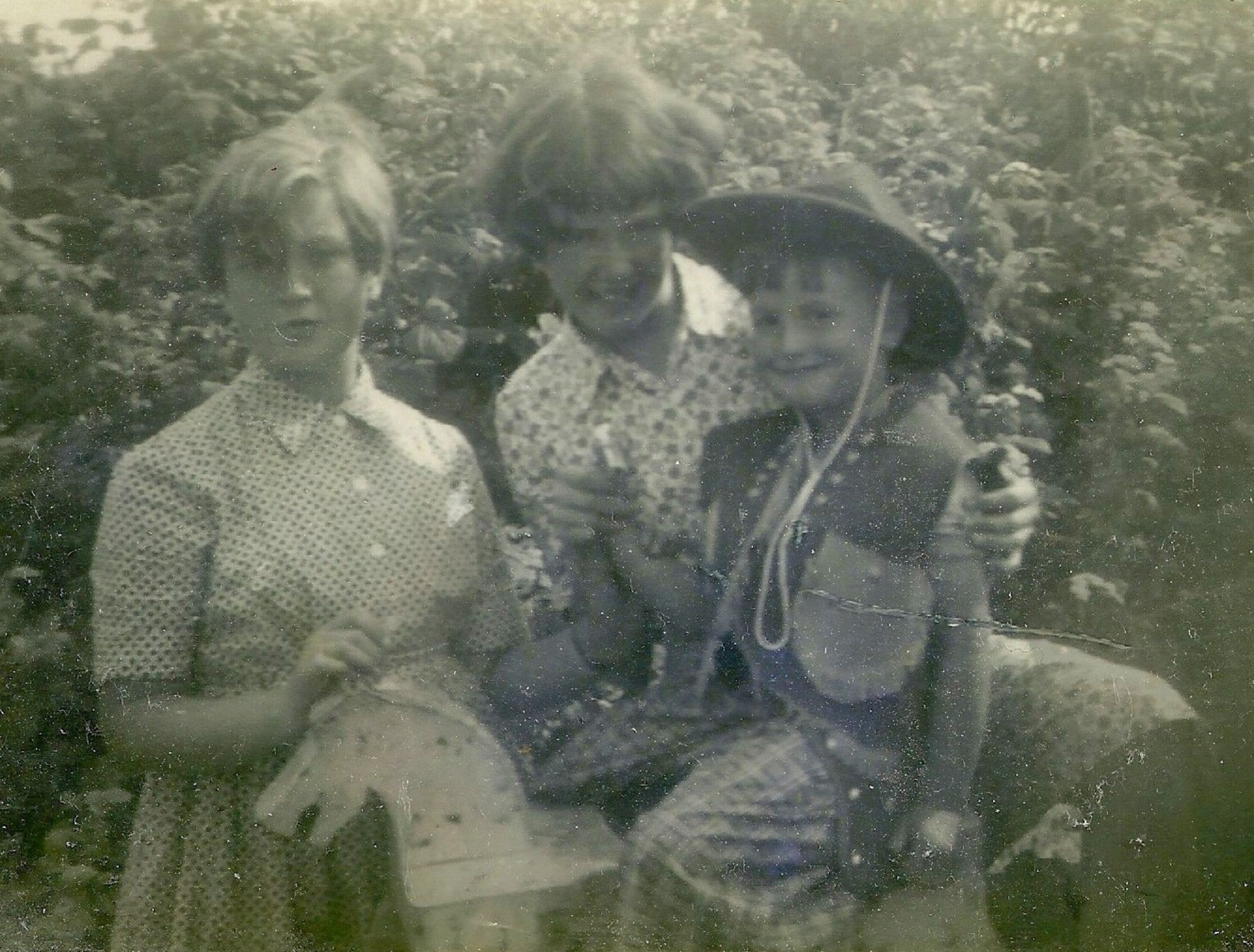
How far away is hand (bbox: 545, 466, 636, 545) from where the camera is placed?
3.36 m

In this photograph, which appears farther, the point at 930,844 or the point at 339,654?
the point at 930,844

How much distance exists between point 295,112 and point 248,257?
420mm

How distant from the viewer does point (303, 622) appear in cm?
331

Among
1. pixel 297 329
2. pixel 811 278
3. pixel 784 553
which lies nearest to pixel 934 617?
pixel 784 553

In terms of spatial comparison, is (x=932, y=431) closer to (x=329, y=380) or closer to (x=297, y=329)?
(x=329, y=380)

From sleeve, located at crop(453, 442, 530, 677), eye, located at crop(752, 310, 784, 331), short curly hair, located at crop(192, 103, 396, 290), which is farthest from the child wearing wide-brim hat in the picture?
short curly hair, located at crop(192, 103, 396, 290)

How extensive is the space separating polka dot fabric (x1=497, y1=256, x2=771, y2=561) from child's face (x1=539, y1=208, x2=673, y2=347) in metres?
0.07

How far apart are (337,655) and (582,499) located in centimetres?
80

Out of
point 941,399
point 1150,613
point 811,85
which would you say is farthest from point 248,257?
point 1150,613

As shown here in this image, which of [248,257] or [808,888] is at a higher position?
[248,257]

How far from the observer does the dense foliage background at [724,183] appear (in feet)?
10.9

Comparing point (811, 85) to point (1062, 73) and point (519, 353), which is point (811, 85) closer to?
point (1062, 73)

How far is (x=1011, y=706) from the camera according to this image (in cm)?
343

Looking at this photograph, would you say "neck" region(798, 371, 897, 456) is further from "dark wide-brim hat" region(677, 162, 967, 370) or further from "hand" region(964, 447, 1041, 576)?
"hand" region(964, 447, 1041, 576)
